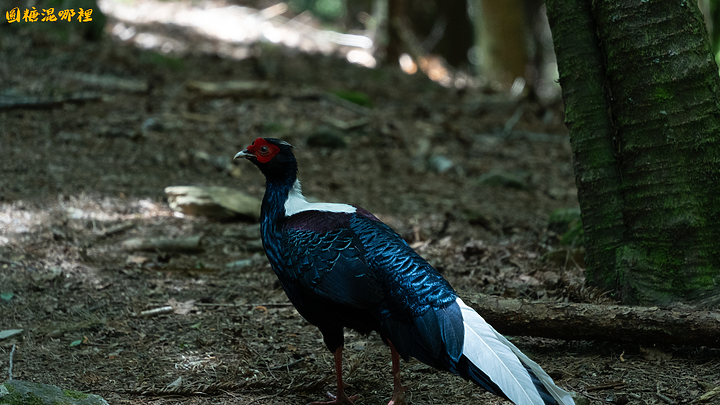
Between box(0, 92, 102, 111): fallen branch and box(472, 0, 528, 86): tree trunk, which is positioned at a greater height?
box(472, 0, 528, 86): tree trunk

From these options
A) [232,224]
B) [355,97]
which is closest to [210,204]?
[232,224]

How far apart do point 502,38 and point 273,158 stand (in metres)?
9.51

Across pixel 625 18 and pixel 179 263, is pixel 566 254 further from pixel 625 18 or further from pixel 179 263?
pixel 179 263

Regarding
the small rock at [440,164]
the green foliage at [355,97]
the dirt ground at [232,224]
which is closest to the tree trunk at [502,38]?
the dirt ground at [232,224]

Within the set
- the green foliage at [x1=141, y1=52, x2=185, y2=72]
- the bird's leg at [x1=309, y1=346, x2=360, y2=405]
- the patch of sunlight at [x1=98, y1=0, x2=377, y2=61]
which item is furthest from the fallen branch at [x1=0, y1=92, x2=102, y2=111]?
the bird's leg at [x1=309, y1=346, x2=360, y2=405]

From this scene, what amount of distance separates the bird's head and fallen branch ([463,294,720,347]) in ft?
4.08

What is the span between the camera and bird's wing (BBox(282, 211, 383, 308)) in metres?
2.68

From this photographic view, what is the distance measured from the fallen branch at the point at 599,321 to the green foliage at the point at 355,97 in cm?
639

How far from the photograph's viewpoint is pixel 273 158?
332 centimetres

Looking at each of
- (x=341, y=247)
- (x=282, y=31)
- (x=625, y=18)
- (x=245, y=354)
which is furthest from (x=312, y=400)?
(x=282, y=31)

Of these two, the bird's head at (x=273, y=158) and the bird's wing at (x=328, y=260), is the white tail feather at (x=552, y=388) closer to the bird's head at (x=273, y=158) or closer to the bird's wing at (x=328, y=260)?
the bird's wing at (x=328, y=260)

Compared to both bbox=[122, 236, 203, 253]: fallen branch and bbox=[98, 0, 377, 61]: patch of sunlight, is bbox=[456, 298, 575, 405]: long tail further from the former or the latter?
bbox=[98, 0, 377, 61]: patch of sunlight

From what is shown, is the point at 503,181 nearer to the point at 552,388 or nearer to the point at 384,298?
the point at 384,298

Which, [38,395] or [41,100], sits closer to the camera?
[38,395]
